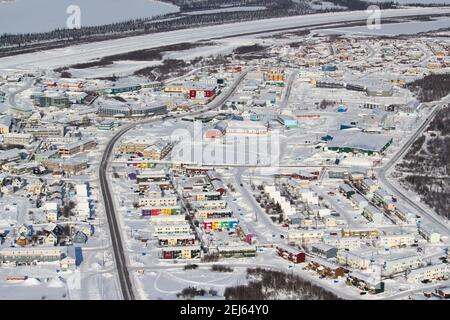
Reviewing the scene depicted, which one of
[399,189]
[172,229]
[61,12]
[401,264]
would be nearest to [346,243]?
[401,264]

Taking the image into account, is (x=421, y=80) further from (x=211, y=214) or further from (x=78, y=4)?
(x=78, y=4)

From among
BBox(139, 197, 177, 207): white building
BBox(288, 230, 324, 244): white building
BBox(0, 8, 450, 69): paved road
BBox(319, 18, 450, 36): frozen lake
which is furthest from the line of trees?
BBox(319, 18, 450, 36): frozen lake

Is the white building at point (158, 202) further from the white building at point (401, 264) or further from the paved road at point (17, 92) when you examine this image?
the paved road at point (17, 92)

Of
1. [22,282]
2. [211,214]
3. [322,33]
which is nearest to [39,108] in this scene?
[211,214]

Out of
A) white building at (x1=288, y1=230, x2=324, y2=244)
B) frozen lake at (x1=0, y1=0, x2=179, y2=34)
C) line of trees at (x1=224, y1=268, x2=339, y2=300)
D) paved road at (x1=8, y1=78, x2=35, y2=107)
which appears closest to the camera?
line of trees at (x1=224, y1=268, x2=339, y2=300)

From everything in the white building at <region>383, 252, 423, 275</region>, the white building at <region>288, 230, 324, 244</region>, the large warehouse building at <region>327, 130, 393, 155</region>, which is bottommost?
the white building at <region>383, 252, 423, 275</region>

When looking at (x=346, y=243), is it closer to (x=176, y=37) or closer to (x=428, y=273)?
(x=428, y=273)

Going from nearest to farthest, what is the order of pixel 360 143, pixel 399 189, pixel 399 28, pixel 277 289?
pixel 277 289, pixel 399 189, pixel 360 143, pixel 399 28

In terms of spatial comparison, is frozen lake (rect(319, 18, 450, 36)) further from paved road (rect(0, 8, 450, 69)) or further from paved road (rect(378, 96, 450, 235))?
paved road (rect(378, 96, 450, 235))

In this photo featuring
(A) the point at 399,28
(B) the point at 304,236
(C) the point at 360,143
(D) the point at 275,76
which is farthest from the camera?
(A) the point at 399,28
